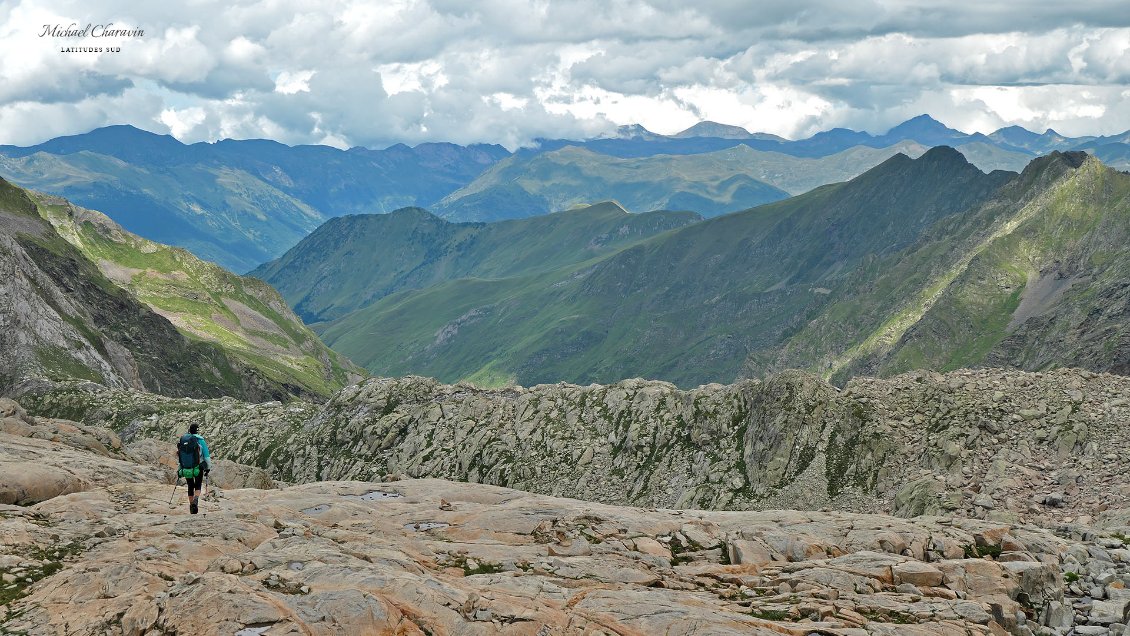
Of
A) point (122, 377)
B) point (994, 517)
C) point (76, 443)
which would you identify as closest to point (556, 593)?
point (994, 517)

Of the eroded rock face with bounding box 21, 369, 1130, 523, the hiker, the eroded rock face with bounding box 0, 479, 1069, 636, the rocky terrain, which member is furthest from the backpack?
the eroded rock face with bounding box 21, 369, 1130, 523

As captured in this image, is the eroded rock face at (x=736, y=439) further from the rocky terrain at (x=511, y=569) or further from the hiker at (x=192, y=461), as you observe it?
the hiker at (x=192, y=461)

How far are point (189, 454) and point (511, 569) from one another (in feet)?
49.5

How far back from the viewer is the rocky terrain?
26859 mm

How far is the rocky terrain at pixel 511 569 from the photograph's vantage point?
88.1 feet

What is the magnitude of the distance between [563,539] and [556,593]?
7.77 meters

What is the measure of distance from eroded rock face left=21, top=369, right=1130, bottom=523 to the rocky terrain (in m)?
20.0

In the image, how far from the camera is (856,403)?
7931 cm

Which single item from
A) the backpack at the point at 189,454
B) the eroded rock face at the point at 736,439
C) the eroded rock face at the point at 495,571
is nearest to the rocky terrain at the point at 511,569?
the eroded rock face at the point at 495,571

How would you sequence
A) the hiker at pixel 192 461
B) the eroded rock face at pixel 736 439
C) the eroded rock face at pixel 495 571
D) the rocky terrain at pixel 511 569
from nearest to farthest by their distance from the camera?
the eroded rock face at pixel 495 571 → the rocky terrain at pixel 511 569 → the hiker at pixel 192 461 → the eroded rock face at pixel 736 439

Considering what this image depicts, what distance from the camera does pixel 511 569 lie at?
33.8 m

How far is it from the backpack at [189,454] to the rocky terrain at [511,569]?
2.20 metres

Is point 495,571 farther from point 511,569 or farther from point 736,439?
point 736,439

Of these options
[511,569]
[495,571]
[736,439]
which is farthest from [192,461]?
[736,439]
